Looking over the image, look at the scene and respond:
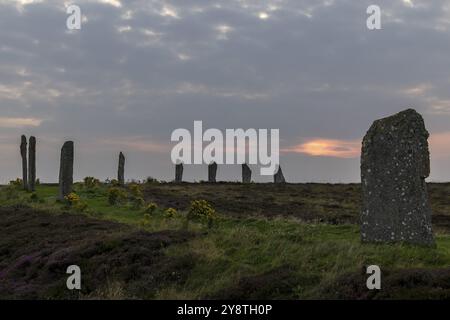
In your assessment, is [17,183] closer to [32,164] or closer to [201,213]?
[32,164]

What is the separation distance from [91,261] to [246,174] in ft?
153

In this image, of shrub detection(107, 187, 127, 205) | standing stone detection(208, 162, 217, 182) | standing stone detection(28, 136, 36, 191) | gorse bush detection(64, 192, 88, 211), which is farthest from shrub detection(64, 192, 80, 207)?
standing stone detection(208, 162, 217, 182)

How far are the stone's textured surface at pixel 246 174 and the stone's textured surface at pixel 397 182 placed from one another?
44.5 metres

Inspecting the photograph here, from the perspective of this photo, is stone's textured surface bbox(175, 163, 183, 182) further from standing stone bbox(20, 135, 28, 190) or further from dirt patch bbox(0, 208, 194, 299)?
dirt patch bbox(0, 208, 194, 299)

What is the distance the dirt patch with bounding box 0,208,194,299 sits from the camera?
1561cm

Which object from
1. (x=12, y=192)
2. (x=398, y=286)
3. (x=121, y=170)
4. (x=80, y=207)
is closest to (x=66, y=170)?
(x=80, y=207)

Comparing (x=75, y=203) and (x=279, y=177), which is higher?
(x=279, y=177)

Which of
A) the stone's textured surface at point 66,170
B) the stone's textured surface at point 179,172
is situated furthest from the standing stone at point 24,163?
the stone's textured surface at point 179,172

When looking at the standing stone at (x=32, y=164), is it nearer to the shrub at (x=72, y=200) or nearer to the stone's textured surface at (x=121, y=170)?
the stone's textured surface at (x=121, y=170)

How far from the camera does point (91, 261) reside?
57.1 ft

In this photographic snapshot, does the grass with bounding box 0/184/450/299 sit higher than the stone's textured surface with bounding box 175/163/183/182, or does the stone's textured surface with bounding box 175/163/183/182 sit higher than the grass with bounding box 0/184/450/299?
the stone's textured surface with bounding box 175/163/183/182

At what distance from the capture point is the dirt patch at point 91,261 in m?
15.6

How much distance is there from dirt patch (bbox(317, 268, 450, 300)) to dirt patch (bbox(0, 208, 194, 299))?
4.52m
